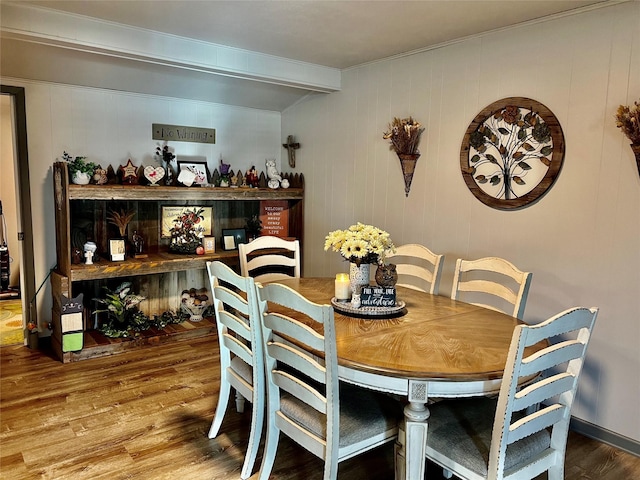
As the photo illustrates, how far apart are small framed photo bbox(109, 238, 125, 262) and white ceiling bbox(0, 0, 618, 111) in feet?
4.13

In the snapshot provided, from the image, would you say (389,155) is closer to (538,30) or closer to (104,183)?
(538,30)

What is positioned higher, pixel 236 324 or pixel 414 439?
pixel 236 324

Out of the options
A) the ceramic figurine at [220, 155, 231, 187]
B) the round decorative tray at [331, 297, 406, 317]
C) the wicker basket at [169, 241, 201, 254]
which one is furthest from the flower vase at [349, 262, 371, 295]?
the ceramic figurine at [220, 155, 231, 187]

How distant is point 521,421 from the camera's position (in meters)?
1.65

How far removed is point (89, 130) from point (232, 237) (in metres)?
1.51

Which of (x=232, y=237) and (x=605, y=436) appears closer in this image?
(x=605, y=436)

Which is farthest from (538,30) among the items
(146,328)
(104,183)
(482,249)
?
(146,328)

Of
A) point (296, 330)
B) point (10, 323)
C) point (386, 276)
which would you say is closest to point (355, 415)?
point (296, 330)

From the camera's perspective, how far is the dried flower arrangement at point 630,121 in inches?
91.5

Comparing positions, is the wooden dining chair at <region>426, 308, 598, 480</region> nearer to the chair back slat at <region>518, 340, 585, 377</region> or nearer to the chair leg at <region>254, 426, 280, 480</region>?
the chair back slat at <region>518, 340, 585, 377</region>

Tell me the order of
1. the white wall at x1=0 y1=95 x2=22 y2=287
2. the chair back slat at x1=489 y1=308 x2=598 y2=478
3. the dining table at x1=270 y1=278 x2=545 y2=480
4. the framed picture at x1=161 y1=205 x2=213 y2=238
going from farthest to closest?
the white wall at x1=0 y1=95 x2=22 y2=287 < the framed picture at x1=161 y1=205 x2=213 y2=238 < the dining table at x1=270 y1=278 x2=545 y2=480 < the chair back slat at x1=489 y1=308 x2=598 y2=478

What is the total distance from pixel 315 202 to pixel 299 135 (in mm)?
695

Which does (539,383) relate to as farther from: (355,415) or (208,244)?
(208,244)

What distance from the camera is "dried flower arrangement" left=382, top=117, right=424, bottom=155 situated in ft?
11.5
